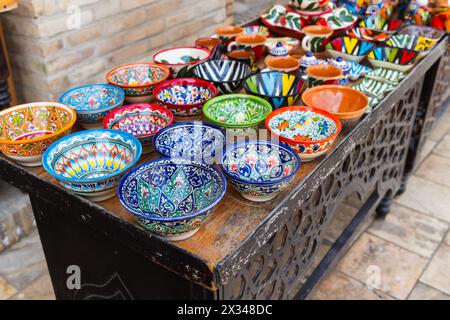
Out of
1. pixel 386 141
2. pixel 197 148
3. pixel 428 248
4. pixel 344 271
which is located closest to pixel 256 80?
pixel 197 148

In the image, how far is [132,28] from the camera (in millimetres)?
2490

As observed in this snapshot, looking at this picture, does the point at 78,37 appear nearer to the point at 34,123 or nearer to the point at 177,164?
the point at 34,123

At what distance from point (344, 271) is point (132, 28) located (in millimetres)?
1691

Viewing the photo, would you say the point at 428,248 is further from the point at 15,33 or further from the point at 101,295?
the point at 15,33

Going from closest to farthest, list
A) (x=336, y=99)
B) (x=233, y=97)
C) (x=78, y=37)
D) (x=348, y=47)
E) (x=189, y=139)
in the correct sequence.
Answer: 1. (x=189, y=139)
2. (x=233, y=97)
3. (x=336, y=99)
4. (x=348, y=47)
5. (x=78, y=37)

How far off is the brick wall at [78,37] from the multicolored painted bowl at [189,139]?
1.01m

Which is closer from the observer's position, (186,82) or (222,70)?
(186,82)

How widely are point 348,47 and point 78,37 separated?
1279 mm

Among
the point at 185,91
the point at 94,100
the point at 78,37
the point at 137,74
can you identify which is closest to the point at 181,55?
the point at 137,74

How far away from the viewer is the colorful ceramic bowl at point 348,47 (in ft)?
6.63

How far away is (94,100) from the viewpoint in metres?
1.61

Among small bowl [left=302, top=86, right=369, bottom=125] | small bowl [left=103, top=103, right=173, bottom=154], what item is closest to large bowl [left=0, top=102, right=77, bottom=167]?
small bowl [left=103, top=103, right=173, bottom=154]

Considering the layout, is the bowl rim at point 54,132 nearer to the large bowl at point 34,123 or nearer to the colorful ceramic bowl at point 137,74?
the large bowl at point 34,123

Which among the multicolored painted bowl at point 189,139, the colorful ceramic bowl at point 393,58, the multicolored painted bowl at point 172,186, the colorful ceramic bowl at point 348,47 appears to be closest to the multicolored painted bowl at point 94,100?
the multicolored painted bowl at point 189,139
